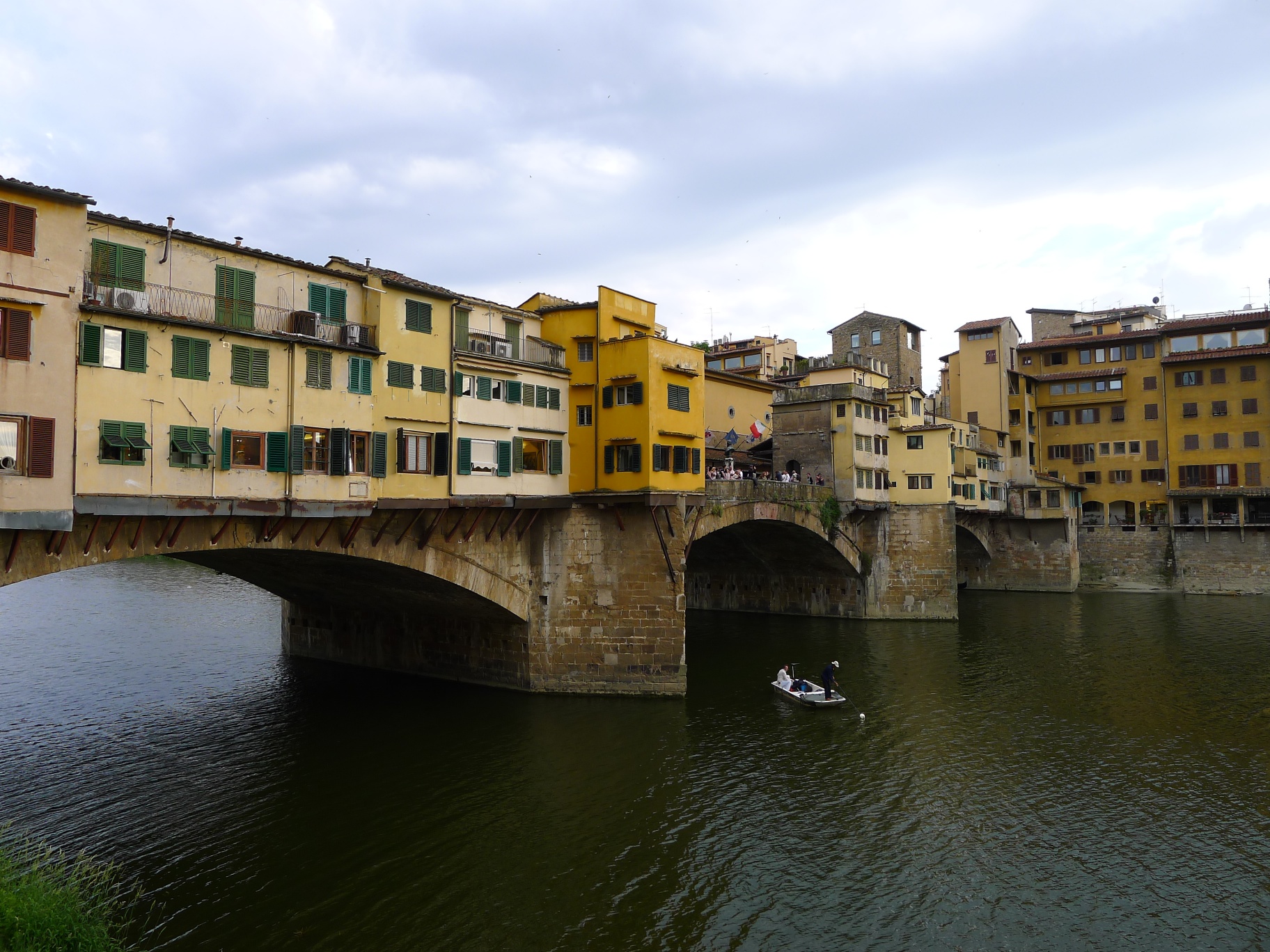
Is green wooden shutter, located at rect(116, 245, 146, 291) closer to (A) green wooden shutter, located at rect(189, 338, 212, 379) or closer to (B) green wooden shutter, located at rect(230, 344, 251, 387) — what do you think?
(A) green wooden shutter, located at rect(189, 338, 212, 379)

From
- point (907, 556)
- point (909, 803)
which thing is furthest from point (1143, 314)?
point (909, 803)

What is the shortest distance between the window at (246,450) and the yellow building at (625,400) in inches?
533

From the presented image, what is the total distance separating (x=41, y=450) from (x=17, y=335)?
2854mm

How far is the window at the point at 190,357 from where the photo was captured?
2372 centimetres

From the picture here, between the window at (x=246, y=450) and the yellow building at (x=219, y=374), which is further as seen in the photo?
the window at (x=246, y=450)

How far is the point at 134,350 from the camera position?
2291 centimetres

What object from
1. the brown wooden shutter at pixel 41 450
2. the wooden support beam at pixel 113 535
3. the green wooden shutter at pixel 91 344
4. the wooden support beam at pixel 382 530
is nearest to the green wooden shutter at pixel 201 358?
the green wooden shutter at pixel 91 344

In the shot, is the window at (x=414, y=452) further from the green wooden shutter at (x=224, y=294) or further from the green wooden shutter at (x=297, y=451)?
the green wooden shutter at (x=224, y=294)

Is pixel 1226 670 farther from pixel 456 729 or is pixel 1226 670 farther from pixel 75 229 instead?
pixel 75 229

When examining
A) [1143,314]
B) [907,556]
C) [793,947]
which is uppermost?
[1143,314]

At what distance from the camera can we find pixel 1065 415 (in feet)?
275

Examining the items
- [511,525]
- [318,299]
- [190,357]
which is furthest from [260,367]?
[511,525]

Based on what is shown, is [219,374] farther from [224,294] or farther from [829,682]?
[829,682]

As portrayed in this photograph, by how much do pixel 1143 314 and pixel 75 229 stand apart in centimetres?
9369
